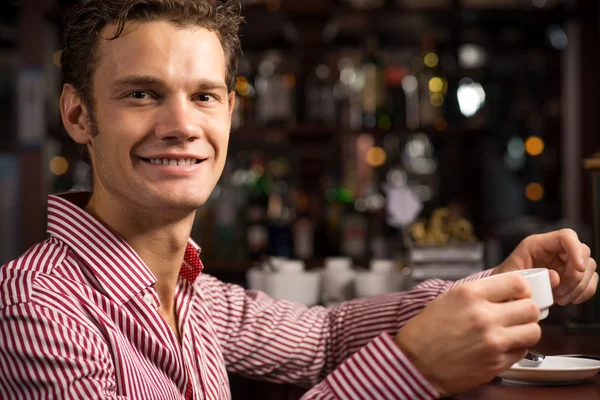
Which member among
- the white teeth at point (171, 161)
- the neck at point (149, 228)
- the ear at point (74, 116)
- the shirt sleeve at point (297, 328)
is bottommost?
the shirt sleeve at point (297, 328)

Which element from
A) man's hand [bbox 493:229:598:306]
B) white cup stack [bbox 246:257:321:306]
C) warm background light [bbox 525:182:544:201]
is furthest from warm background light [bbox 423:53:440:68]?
man's hand [bbox 493:229:598:306]

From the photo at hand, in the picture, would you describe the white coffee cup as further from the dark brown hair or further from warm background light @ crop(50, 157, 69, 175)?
warm background light @ crop(50, 157, 69, 175)

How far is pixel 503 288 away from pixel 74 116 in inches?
29.2

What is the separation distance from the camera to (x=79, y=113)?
118 cm

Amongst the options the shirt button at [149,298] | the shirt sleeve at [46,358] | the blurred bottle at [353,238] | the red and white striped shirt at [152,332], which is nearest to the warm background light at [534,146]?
the blurred bottle at [353,238]

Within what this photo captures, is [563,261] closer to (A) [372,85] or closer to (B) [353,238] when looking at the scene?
(B) [353,238]

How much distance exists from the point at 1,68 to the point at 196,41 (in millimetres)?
3783

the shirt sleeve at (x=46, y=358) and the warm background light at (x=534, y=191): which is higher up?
the warm background light at (x=534, y=191)

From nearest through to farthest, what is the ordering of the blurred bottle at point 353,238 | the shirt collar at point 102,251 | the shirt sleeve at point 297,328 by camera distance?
the shirt collar at point 102,251, the shirt sleeve at point 297,328, the blurred bottle at point 353,238

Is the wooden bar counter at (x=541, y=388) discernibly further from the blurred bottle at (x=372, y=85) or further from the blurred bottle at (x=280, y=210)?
the blurred bottle at (x=372, y=85)

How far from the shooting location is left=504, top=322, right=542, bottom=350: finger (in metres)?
0.78

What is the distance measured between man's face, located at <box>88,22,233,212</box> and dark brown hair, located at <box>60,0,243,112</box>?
2 centimetres

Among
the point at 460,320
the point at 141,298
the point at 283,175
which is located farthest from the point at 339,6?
the point at 460,320

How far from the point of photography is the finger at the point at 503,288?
787mm
